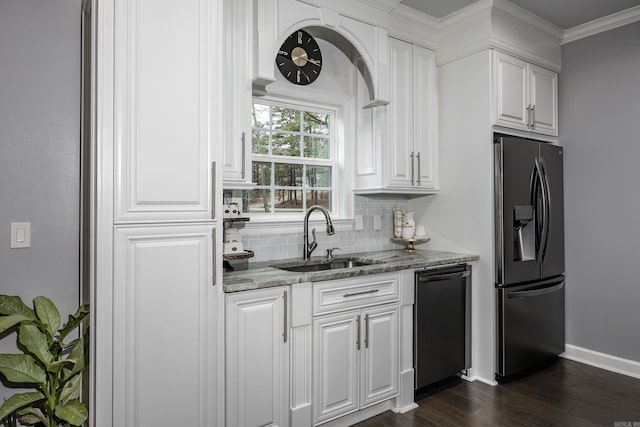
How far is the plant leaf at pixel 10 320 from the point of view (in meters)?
1.58

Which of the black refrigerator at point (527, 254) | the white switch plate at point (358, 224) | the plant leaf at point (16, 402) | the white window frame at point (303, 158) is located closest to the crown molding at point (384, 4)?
the white window frame at point (303, 158)

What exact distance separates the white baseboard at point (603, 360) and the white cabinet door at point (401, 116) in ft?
6.72

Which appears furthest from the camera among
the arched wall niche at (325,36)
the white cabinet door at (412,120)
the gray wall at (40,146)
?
the white cabinet door at (412,120)

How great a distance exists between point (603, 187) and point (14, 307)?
4.01 m

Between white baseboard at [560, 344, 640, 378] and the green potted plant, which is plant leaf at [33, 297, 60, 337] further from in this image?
white baseboard at [560, 344, 640, 378]

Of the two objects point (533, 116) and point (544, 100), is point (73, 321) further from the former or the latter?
point (544, 100)

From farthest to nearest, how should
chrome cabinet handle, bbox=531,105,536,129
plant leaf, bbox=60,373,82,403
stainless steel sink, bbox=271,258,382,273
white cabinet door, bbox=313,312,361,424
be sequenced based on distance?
chrome cabinet handle, bbox=531,105,536,129 → stainless steel sink, bbox=271,258,382,273 → white cabinet door, bbox=313,312,361,424 → plant leaf, bbox=60,373,82,403

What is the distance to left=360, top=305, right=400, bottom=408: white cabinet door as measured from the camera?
2467mm

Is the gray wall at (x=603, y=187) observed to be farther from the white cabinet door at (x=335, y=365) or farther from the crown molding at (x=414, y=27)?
the white cabinet door at (x=335, y=365)

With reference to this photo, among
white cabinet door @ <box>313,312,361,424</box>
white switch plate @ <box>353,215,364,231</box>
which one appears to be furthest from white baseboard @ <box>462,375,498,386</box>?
white switch plate @ <box>353,215,364,231</box>

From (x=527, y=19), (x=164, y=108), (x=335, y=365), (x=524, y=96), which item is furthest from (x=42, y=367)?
(x=527, y=19)

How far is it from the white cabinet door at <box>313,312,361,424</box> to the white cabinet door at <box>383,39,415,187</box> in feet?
4.05

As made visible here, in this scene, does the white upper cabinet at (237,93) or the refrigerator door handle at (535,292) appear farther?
the refrigerator door handle at (535,292)

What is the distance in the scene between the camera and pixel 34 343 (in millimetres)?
1699
